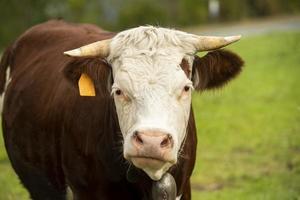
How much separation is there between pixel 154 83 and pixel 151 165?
1.55 feet

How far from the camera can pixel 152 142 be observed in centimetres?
388

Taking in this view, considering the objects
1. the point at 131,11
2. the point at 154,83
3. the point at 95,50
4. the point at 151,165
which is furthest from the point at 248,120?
the point at 131,11

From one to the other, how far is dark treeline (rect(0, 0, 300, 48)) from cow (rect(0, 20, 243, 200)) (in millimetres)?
21331

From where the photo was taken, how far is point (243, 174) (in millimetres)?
9133

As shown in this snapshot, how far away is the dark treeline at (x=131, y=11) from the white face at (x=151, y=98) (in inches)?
906

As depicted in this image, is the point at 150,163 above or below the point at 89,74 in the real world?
below

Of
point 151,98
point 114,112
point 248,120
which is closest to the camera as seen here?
point 151,98

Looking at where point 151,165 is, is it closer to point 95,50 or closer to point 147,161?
point 147,161

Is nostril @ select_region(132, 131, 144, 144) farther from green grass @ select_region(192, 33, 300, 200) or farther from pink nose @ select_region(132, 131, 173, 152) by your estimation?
green grass @ select_region(192, 33, 300, 200)

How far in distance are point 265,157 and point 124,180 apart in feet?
17.7

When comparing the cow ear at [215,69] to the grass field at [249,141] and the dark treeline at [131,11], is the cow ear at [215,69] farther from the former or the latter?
the dark treeline at [131,11]

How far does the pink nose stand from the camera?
153 inches

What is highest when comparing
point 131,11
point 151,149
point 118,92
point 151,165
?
point 118,92

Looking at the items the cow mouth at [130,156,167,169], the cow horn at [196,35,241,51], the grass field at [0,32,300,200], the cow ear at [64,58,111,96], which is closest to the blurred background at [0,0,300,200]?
the grass field at [0,32,300,200]
